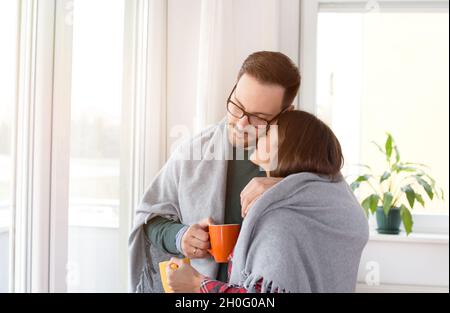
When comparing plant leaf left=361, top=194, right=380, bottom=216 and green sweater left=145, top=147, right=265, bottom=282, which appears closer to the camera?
green sweater left=145, top=147, right=265, bottom=282

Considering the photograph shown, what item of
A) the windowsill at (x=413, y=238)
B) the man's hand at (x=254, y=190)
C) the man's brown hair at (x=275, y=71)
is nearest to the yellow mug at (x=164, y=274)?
the man's hand at (x=254, y=190)

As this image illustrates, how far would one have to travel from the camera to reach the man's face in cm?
65

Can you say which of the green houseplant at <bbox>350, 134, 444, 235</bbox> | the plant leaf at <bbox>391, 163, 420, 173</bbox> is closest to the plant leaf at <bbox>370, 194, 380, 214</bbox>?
the green houseplant at <bbox>350, 134, 444, 235</bbox>

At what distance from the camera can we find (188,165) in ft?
2.37

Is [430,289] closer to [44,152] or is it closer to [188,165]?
[188,165]

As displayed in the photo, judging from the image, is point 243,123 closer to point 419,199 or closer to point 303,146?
point 303,146

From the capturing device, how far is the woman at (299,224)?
0.61 m

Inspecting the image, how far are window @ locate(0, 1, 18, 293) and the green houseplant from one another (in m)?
0.61

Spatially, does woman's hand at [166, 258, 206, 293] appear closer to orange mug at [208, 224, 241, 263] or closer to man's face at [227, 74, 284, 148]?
orange mug at [208, 224, 241, 263]

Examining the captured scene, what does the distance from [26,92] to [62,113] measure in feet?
0.16

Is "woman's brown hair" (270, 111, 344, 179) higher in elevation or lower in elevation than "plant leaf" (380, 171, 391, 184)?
higher

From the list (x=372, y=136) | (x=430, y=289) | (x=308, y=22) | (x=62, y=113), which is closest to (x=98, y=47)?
(x=62, y=113)

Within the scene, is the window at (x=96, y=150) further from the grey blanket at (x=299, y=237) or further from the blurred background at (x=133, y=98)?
the grey blanket at (x=299, y=237)

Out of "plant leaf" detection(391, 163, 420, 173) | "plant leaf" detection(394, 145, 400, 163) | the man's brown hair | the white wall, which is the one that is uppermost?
the man's brown hair
